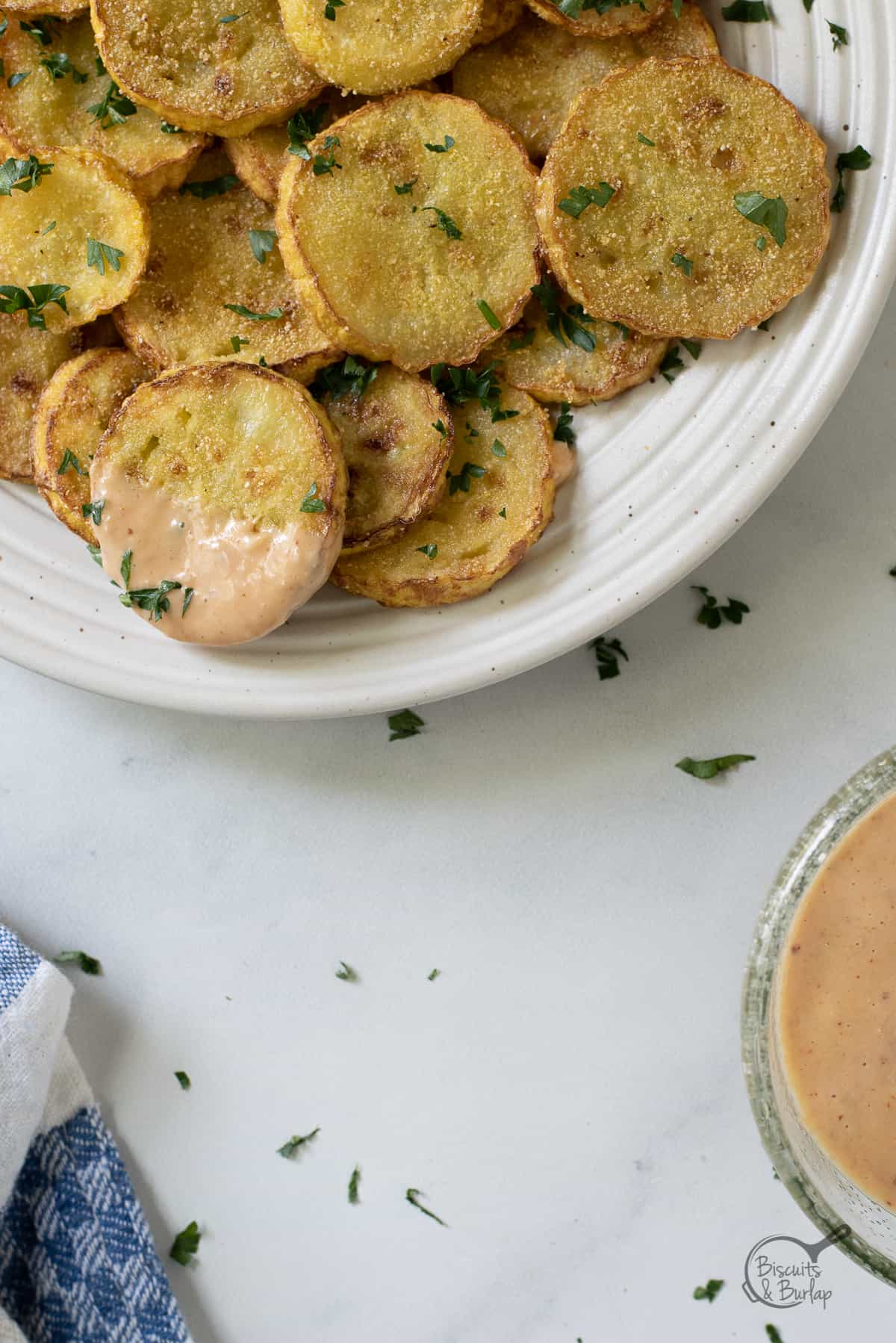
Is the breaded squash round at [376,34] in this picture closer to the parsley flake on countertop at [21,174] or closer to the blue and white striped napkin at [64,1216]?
the parsley flake on countertop at [21,174]

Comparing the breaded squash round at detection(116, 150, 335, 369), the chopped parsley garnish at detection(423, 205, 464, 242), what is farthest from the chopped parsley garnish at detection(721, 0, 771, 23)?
the breaded squash round at detection(116, 150, 335, 369)

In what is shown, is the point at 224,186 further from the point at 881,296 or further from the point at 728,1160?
the point at 728,1160

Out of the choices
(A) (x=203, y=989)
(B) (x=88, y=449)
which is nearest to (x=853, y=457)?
(B) (x=88, y=449)

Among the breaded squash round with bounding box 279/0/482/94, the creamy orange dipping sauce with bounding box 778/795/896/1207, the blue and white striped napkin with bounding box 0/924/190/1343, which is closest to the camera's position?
the breaded squash round with bounding box 279/0/482/94

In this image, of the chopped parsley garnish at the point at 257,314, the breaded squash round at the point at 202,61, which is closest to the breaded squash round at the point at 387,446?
the chopped parsley garnish at the point at 257,314

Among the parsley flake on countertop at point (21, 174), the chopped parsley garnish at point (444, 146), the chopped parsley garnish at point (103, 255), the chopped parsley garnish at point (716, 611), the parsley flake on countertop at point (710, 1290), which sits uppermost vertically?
the chopped parsley garnish at point (444, 146)

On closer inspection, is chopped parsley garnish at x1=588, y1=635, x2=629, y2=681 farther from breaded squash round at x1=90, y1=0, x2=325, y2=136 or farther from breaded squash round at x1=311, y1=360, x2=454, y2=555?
breaded squash round at x1=90, y1=0, x2=325, y2=136

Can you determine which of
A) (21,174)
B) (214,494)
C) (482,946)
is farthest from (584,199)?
(482,946)
